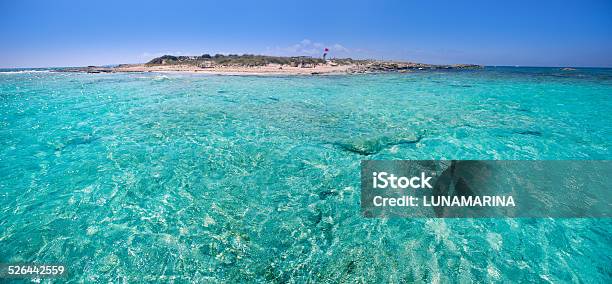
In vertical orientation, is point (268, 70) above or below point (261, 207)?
above

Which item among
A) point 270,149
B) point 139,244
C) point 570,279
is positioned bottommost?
point 570,279

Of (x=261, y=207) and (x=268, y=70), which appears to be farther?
(x=268, y=70)

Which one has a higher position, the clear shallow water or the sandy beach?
the sandy beach

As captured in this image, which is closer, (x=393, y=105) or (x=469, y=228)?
(x=469, y=228)

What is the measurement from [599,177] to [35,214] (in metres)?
17.0

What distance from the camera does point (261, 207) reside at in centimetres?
735

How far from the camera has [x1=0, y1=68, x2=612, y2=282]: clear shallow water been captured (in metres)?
5.58

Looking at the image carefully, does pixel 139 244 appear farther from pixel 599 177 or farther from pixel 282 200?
pixel 599 177

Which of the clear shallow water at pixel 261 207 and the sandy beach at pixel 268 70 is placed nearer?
the clear shallow water at pixel 261 207

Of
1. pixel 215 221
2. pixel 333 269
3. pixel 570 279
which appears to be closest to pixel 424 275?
pixel 333 269

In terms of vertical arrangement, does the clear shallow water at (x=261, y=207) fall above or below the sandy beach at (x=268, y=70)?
below

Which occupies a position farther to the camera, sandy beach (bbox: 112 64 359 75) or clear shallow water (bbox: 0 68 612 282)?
sandy beach (bbox: 112 64 359 75)

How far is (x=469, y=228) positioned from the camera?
22.3 feet

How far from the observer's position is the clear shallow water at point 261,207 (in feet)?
18.3
